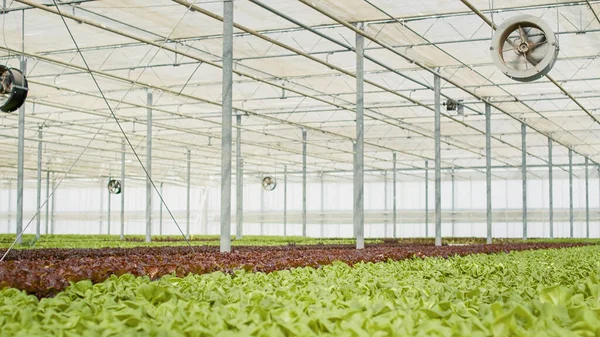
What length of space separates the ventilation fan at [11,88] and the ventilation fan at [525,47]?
706cm

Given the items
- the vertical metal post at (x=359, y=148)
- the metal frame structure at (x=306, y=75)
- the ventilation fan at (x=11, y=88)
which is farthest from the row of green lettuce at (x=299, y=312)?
the vertical metal post at (x=359, y=148)

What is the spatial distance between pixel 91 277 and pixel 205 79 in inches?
596

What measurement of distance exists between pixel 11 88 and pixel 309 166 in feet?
115

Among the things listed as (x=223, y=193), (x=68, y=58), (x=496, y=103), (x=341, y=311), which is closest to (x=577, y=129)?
(x=496, y=103)

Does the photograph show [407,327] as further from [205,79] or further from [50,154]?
[50,154]

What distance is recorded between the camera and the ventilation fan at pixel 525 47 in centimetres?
863

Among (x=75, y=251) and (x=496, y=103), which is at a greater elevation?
(x=496, y=103)

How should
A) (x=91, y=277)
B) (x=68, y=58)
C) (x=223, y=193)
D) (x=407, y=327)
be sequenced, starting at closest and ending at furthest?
(x=407, y=327) < (x=91, y=277) < (x=223, y=193) < (x=68, y=58)

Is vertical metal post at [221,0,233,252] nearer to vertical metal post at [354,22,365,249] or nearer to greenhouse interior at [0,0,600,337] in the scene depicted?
greenhouse interior at [0,0,600,337]

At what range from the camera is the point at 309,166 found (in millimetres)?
45219

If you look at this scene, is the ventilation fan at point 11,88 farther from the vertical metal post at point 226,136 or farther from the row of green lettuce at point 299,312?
the row of green lettuce at point 299,312

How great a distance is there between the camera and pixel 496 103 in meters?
24.6

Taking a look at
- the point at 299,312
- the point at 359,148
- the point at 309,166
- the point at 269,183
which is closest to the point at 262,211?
the point at 309,166

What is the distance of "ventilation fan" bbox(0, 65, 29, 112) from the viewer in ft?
34.6
